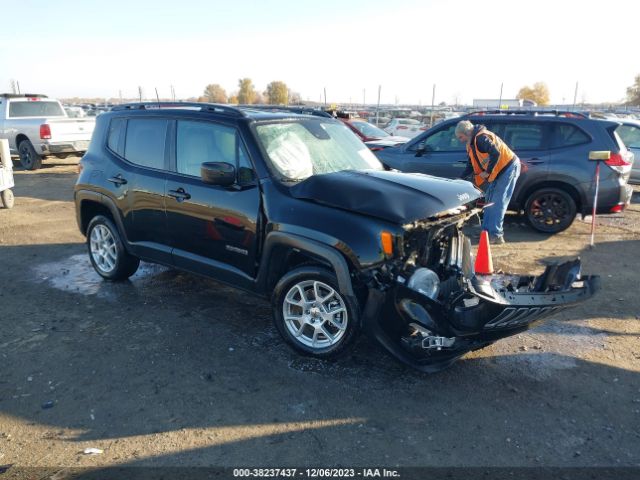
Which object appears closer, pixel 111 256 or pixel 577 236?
pixel 111 256

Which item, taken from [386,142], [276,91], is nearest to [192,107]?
[386,142]

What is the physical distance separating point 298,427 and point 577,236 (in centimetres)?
639

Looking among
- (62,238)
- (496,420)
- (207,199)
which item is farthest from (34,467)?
(62,238)

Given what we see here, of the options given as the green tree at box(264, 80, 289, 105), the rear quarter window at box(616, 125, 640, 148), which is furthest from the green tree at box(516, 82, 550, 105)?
the rear quarter window at box(616, 125, 640, 148)

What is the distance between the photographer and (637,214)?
31.9 feet

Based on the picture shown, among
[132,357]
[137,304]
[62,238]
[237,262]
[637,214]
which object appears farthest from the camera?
[637,214]

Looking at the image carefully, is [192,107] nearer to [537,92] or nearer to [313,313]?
[313,313]

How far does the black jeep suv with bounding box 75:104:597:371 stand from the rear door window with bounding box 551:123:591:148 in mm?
4097

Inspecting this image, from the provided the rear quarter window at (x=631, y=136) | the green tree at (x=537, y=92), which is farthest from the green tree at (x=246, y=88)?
the rear quarter window at (x=631, y=136)

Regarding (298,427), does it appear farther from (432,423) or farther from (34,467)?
(34,467)

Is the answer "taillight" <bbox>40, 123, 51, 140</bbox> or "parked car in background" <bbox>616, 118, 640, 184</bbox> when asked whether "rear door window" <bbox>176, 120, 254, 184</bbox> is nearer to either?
"parked car in background" <bbox>616, 118, 640, 184</bbox>

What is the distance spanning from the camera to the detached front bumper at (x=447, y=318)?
11.1ft

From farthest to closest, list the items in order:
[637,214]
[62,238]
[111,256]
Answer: [637,214] < [62,238] < [111,256]

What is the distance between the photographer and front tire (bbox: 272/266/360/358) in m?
3.76
